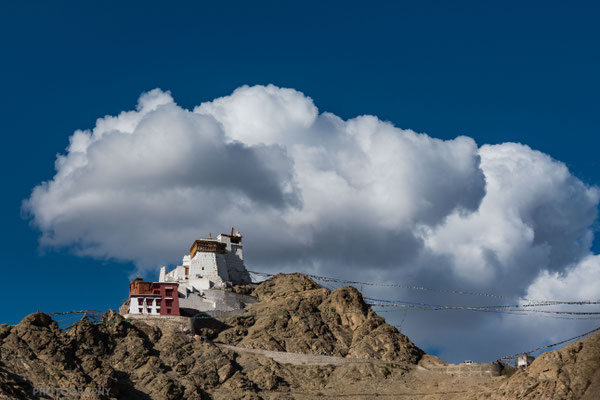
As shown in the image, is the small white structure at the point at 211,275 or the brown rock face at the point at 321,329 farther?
the small white structure at the point at 211,275

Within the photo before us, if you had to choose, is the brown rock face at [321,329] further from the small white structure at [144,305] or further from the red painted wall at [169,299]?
the small white structure at [144,305]

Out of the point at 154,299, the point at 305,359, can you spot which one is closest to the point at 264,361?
the point at 305,359

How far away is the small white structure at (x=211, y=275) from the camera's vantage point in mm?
112188

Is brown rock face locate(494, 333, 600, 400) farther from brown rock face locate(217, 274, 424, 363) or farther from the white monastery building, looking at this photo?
the white monastery building

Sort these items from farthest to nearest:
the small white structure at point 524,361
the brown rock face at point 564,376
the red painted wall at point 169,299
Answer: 1. the red painted wall at point 169,299
2. the small white structure at point 524,361
3. the brown rock face at point 564,376

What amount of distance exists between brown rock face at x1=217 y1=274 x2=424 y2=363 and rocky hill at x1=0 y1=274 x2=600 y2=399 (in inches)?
5.5

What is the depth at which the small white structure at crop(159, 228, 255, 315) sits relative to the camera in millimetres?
112188

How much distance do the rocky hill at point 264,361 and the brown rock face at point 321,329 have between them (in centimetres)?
14

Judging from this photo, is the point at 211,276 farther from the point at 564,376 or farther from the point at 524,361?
the point at 564,376

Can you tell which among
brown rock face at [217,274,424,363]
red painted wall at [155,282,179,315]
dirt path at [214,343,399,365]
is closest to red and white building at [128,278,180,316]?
red painted wall at [155,282,179,315]

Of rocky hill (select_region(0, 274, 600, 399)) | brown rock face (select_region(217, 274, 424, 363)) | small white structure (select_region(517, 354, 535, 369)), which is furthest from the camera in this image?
brown rock face (select_region(217, 274, 424, 363))

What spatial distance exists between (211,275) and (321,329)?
23400mm

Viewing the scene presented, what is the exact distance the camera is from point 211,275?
121750mm

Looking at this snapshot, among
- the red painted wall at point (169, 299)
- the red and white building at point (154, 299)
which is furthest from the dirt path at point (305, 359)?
the red and white building at point (154, 299)
